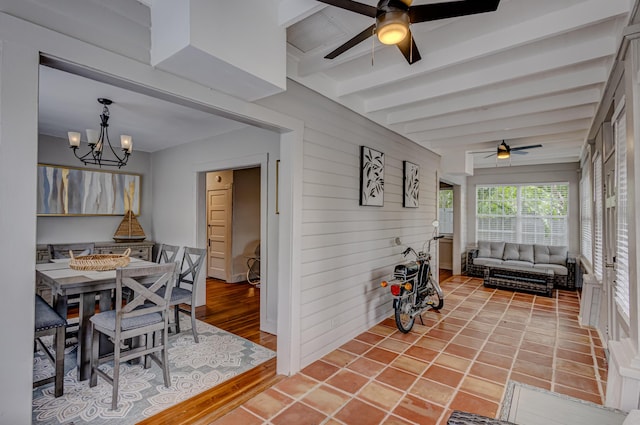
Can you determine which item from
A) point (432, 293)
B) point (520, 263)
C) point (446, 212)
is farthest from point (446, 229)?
point (432, 293)

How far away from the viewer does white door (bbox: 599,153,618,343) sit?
274cm

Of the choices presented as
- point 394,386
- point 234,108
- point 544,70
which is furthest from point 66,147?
point 544,70

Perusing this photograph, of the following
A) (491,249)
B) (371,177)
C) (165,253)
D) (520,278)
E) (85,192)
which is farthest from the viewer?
(491,249)

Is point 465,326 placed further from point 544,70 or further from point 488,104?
point 544,70

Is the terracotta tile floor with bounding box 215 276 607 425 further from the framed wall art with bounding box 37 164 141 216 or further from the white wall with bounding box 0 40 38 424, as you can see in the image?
the framed wall art with bounding box 37 164 141 216

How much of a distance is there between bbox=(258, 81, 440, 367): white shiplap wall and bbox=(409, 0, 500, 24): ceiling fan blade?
1358 millimetres

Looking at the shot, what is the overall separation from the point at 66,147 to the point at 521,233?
9.20m

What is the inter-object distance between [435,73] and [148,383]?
384 cm

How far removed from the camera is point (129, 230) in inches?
218

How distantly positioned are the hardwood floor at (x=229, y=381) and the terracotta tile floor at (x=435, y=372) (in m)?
0.13

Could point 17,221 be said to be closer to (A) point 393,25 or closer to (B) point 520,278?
(A) point 393,25

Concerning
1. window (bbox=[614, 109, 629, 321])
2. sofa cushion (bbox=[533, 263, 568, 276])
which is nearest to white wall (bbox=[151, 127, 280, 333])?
window (bbox=[614, 109, 629, 321])

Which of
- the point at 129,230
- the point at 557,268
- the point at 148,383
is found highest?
the point at 129,230

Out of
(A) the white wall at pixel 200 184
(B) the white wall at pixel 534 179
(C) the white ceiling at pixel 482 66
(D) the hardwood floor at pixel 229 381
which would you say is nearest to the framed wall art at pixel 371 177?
(C) the white ceiling at pixel 482 66
